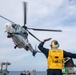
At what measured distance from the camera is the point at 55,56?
722 cm

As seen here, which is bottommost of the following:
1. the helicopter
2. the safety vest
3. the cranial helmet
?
the safety vest

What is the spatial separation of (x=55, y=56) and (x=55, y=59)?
0.08 meters

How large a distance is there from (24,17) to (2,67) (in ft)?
28.3

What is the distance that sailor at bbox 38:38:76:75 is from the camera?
23.5 feet

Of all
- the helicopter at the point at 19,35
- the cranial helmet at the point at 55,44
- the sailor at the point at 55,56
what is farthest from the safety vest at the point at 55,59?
the helicopter at the point at 19,35

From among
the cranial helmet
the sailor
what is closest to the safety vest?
the sailor

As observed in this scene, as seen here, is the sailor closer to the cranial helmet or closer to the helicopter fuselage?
the cranial helmet

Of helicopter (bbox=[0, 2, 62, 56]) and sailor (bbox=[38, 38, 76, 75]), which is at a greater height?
helicopter (bbox=[0, 2, 62, 56])

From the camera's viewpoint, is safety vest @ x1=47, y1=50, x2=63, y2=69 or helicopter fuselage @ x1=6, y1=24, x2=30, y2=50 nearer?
safety vest @ x1=47, y1=50, x2=63, y2=69

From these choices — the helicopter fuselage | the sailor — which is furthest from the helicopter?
the sailor

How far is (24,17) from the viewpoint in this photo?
33.0m

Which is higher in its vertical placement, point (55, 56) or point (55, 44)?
point (55, 44)

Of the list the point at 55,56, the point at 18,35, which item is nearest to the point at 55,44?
the point at 55,56

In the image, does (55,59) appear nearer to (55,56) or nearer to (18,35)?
(55,56)
